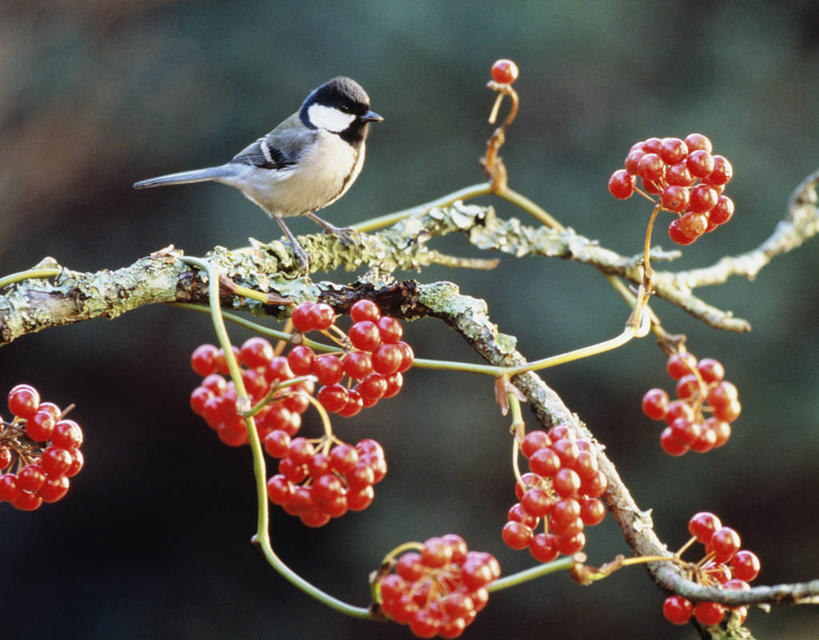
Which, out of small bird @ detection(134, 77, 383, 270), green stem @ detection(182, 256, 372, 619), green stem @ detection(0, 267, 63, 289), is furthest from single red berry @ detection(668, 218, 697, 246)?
small bird @ detection(134, 77, 383, 270)

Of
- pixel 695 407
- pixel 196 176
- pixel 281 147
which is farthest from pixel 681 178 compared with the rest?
pixel 196 176

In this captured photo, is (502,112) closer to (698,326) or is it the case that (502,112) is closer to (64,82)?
(698,326)

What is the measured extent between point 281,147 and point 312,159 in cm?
17

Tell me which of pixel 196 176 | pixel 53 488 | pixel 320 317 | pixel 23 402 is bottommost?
pixel 196 176

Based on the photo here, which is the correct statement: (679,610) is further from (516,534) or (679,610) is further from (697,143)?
(697,143)

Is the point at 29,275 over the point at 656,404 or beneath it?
over

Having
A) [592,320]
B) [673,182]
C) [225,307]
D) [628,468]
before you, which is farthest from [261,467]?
[628,468]

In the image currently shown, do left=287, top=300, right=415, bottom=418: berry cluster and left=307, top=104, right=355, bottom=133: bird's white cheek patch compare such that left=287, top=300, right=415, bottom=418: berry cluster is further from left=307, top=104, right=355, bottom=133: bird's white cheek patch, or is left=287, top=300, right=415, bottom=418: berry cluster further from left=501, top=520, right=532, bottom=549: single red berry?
left=307, top=104, right=355, bottom=133: bird's white cheek patch

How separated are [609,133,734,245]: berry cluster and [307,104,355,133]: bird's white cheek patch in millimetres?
1473

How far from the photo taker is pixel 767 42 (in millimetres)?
4391

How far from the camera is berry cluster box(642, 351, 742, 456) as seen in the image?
4.36ft

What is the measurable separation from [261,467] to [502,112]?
3952mm

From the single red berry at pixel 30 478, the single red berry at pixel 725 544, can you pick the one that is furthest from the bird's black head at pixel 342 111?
the single red berry at pixel 725 544

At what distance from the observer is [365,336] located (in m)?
1.02
